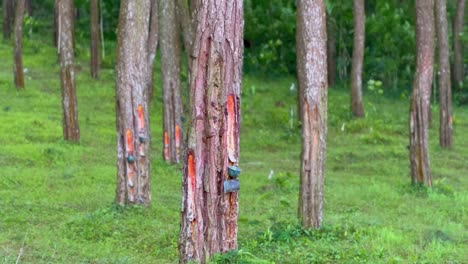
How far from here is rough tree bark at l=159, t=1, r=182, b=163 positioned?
→ 17.3 metres

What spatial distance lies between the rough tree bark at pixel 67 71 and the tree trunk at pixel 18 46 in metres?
4.75

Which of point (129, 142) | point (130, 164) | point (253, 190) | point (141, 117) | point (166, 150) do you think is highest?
point (141, 117)

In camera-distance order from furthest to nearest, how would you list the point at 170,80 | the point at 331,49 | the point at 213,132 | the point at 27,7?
the point at 27,7 → the point at 331,49 → the point at 170,80 → the point at 213,132

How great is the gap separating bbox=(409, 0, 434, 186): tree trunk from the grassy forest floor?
100 centimetres

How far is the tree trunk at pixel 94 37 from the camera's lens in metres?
26.5

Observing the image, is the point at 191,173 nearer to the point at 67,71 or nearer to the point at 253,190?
the point at 253,190

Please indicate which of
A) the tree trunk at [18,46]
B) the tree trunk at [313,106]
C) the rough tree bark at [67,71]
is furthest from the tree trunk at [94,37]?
the tree trunk at [313,106]

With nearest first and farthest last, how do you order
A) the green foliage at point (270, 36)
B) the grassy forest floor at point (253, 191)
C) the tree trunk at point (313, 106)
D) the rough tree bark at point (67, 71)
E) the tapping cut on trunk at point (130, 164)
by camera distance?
the grassy forest floor at point (253, 191) < the tree trunk at point (313, 106) < the tapping cut on trunk at point (130, 164) < the rough tree bark at point (67, 71) < the green foliage at point (270, 36)

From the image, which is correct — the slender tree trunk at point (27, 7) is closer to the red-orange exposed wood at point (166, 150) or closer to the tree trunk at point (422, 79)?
the red-orange exposed wood at point (166, 150)

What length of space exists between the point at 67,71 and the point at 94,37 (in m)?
8.06

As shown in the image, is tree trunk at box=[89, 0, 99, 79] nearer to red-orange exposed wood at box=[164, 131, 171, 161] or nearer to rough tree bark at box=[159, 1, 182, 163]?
rough tree bark at box=[159, 1, 182, 163]

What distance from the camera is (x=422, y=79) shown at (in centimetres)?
1555

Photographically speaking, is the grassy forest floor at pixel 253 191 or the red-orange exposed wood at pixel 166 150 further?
the red-orange exposed wood at pixel 166 150

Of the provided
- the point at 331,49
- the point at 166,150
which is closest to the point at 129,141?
the point at 166,150
